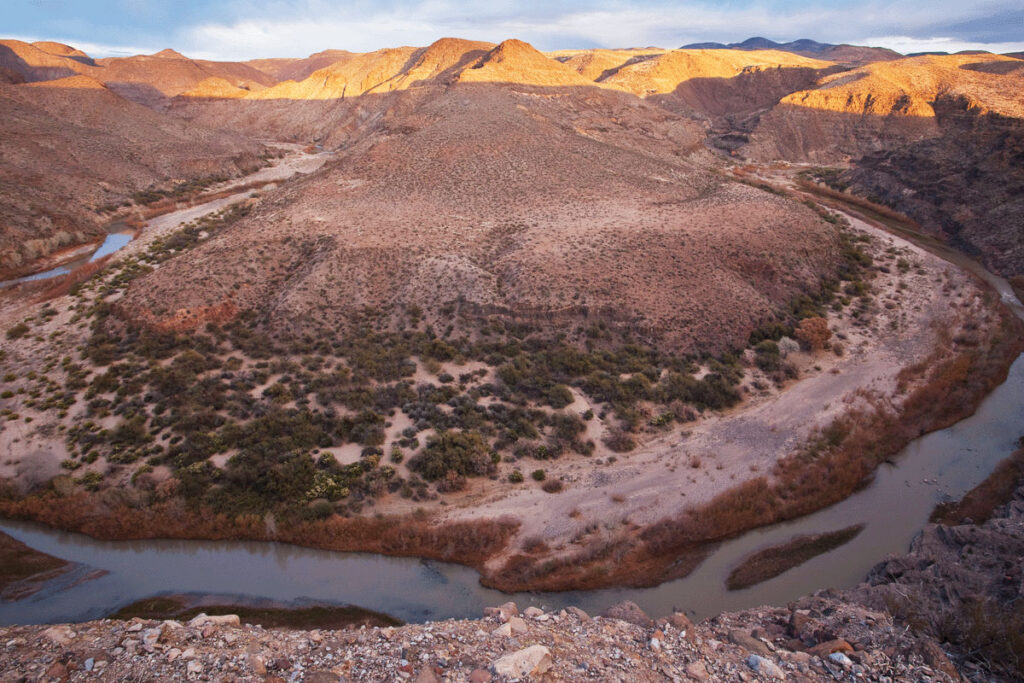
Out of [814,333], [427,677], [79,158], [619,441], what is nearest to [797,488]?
[619,441]

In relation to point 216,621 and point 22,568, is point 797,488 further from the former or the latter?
point 22,568

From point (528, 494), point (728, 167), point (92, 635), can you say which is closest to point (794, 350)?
point (528, 494)

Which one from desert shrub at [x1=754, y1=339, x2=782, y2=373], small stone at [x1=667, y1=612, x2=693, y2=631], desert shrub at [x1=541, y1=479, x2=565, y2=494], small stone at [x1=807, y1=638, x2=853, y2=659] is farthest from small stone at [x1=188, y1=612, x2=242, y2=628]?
desert shrub at [x1=754, y1=339, x2=782, y2=373]

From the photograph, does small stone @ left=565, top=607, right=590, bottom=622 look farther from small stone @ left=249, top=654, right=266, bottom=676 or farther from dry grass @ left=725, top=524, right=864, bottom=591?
small stone @ left=249, top=654, right=266, bottom=676

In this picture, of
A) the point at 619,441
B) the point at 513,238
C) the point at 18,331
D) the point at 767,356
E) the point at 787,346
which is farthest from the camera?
the point at 513,238

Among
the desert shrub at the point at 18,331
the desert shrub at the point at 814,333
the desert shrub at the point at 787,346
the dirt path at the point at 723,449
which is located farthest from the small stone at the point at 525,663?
the desert shrub at the point at 18,331

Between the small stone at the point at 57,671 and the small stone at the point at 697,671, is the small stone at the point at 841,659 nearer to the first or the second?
the small stone at the point at 697,671

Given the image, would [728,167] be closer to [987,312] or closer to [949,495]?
[987,312]
